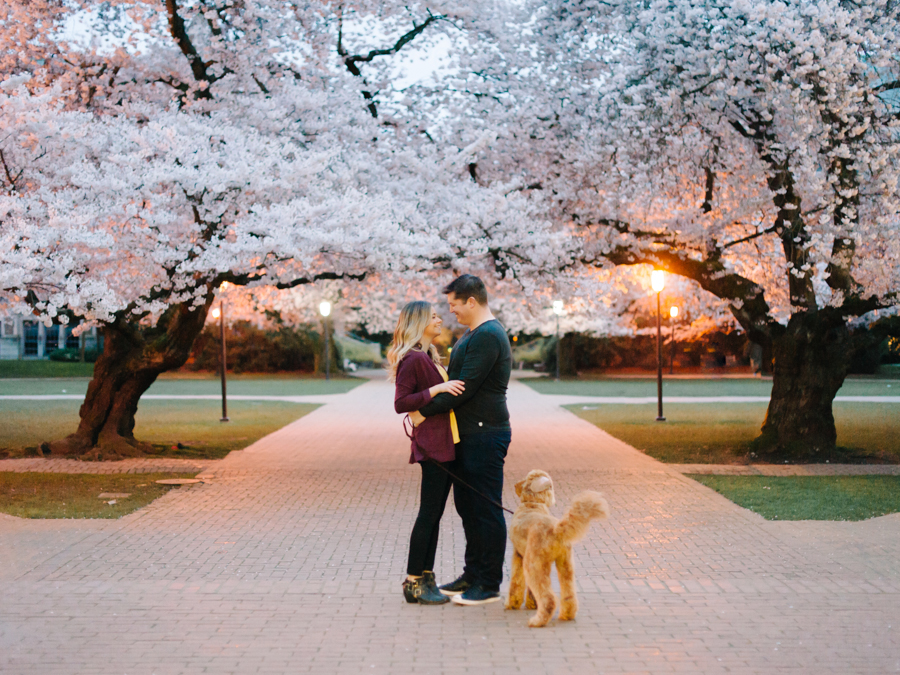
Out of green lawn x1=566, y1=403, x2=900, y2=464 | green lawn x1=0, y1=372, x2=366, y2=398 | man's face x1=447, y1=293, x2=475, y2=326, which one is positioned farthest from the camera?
green lawn x1=0, y1=372, x2=366, y2=398

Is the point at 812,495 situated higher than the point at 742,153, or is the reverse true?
the point at 742,153

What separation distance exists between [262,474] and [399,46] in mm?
7613

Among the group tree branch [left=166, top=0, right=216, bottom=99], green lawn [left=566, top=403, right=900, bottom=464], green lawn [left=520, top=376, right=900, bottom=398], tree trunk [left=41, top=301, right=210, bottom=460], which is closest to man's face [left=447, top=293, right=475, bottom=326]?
green lawn [left=566, top=403, right=900, bottom=464]

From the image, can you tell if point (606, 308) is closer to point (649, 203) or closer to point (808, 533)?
point (649, 203)

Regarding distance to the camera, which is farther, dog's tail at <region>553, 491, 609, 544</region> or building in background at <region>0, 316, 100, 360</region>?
building in background at <region>0, 316, 100, 360</region>

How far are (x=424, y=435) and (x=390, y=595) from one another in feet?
3.73

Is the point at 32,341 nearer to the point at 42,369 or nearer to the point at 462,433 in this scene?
the point at 42,369

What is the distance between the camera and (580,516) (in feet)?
16.0

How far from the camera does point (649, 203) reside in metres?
13.1

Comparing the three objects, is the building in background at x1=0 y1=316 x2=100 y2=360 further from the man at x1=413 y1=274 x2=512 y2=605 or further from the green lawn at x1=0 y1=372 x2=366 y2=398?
the man at x1=413 y1=274 x2=512 y2=605

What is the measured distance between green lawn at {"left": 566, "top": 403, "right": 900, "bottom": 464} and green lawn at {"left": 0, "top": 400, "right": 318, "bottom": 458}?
697cm

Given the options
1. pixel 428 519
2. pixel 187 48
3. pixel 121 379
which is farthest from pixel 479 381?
pixel 187 48

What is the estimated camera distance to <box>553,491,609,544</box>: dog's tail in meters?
4.86

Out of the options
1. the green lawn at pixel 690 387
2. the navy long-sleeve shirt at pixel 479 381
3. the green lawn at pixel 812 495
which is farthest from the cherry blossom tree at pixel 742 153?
the green lawn at pixel 690 387
